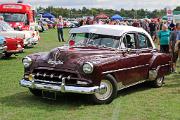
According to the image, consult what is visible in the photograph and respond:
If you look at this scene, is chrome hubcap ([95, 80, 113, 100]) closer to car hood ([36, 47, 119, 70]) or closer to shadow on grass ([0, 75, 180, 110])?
shadow on grass ([0, 75, 180, 110])

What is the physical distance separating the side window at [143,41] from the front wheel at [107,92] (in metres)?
1.91

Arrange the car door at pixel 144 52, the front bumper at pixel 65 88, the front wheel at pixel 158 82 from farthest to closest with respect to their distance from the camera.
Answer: the front wheel at pixel 158 82 → the car door at pixel 144 52 → the front bumper at pixel 65 88

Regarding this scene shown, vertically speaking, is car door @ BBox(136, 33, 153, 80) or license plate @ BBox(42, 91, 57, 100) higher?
car door @ BBox(136, 33, 153, 80)

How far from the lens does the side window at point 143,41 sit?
34.2 ft

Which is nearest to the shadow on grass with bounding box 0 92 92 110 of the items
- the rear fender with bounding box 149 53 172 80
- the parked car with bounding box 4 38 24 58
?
the rear fender with bounding box 149 53 172 80

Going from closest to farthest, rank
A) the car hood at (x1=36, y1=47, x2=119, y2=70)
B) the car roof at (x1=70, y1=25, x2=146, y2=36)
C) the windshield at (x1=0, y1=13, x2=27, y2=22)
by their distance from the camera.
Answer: the car hood at (x1=36, y1=47, x2=119, y2=70) → the car roof at (x1=70, y1=25, x2=146, y2=36) → the windshield at (x1=0, y1=13, x2=27, y2=22)

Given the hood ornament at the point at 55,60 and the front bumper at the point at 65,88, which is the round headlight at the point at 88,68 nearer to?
the front bumper at the point at 65,88

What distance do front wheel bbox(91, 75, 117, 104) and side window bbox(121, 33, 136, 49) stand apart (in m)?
1.35

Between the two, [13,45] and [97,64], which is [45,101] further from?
[13,45]

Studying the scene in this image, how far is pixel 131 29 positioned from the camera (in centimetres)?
1029

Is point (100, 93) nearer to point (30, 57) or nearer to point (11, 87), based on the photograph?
point (30, 57)

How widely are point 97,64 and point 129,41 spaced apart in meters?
1.89

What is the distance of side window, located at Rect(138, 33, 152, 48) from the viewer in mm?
10422

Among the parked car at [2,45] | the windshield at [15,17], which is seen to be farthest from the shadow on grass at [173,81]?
the windshield at [15,17]
